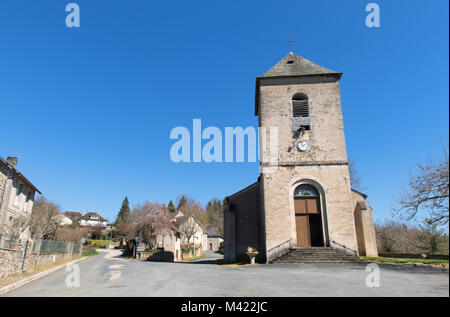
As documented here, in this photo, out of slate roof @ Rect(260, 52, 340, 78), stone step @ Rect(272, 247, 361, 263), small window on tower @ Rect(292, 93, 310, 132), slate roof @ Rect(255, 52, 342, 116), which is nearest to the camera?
stone step @ Rect(272, 247, 361, 263)

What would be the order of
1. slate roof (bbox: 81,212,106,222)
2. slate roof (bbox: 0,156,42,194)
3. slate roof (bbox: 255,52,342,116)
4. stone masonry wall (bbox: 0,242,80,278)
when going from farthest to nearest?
slate roof (bbox: 81,212,106,222), slate roof (bbox: 255,52,342,116), slate roof (bbox: 0,156,42,194), stone masonry wall (bbox: 0,242,80,278)

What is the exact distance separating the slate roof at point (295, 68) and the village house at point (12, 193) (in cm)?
2268

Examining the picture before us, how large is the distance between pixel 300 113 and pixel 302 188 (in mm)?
5948

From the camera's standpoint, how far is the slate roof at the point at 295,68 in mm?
22178

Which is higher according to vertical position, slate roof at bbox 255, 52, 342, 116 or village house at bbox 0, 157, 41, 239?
slate roof at bbox 255, 52, 342, 116

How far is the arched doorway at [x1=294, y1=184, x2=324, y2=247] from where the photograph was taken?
19.2 metres

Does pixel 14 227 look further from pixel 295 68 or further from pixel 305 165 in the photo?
pixel 295 68

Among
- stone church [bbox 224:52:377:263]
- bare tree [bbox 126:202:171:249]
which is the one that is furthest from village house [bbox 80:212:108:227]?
stone church [bbox 224:52:377:263]

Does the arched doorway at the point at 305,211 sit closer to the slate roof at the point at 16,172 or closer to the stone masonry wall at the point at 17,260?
the stone masonry wall at the point at 17,260

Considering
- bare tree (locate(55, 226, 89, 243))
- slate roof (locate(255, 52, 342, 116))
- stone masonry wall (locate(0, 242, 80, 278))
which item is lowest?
stone masonry wall (locate(0, 242, 80, 278))

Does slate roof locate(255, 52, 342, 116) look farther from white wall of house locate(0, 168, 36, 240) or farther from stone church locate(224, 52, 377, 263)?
white wall of house locate(0, 168, 36, 240)

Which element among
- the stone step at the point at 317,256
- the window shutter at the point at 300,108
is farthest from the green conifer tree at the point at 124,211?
the stone step at the point at 317,256

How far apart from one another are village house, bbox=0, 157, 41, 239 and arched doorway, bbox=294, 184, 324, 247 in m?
22.3
